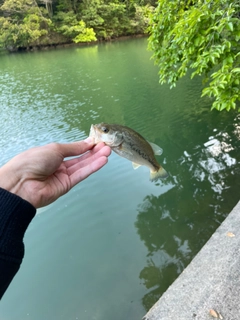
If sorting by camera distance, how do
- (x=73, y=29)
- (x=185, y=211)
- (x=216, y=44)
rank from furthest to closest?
(x=73, y=29) → (x=185, y=211) → (x=216, y=44)

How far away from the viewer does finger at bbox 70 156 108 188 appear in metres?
2.69

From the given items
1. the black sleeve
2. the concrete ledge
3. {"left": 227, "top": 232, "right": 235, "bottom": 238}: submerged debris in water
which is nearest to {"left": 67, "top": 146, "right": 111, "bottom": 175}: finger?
the black sleeve

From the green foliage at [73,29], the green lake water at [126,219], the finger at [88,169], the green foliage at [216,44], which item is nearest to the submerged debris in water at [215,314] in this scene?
the green lake water at [126,219]

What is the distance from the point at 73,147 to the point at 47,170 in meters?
0.35

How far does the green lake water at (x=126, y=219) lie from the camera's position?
494 cm

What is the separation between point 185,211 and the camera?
6637 mm

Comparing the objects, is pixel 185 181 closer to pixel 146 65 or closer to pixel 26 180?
pixel 26 180

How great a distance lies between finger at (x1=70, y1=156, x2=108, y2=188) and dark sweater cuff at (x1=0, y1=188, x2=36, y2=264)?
34.4 inches

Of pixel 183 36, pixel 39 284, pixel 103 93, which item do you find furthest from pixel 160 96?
pixel 39 284

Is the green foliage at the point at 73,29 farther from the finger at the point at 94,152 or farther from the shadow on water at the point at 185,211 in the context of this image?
the finger at the point at 94,152

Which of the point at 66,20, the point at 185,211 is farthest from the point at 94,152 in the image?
the point at 66,20

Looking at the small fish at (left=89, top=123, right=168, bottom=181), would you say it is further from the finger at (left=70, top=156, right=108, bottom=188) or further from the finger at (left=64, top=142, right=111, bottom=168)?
the finger at (left=70, top=156, right=108, bottom=188)

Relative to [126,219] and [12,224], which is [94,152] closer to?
[12,224]

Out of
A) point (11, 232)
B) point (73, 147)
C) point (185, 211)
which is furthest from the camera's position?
point (185, 211)
